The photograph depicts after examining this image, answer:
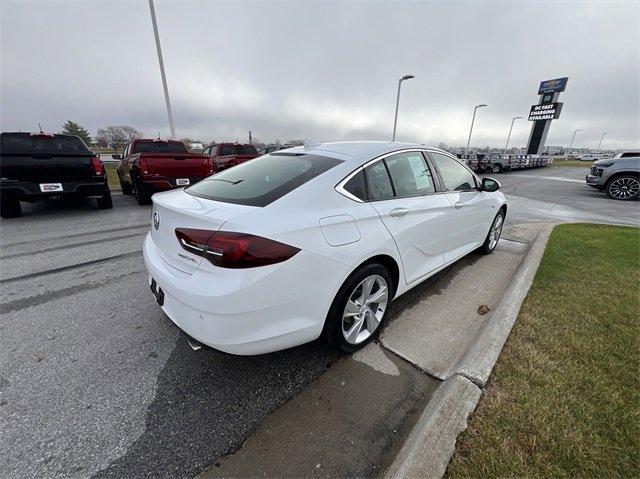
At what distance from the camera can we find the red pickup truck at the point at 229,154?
36.6ft

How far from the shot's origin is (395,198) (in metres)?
2.45

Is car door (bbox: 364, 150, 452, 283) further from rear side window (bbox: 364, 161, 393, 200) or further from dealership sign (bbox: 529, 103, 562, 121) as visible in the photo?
dealership sign (bbox: 529, 103, 562, 121)

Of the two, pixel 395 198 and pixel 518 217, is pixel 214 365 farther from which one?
pixel 518 217

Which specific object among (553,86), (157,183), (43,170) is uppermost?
(553,86)

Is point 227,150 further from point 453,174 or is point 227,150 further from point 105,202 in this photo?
point 453,174

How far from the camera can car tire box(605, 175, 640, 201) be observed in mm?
10730

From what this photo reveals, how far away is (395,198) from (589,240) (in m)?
4.74

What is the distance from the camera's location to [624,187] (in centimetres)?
1092

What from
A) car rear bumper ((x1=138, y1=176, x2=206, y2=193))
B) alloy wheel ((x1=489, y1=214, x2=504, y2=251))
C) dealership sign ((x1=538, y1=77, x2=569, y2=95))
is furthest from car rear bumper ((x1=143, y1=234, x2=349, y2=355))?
dealership sign ((x1=538, y1=77, x2=569, y2=95))

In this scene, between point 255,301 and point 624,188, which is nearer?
point 255,301

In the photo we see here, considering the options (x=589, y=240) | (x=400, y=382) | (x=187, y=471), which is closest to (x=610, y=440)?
(x=400, y=382)

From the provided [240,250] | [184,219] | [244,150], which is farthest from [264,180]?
[244,150]

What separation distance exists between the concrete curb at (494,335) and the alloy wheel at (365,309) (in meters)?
0.69

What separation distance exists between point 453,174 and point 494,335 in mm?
1886
